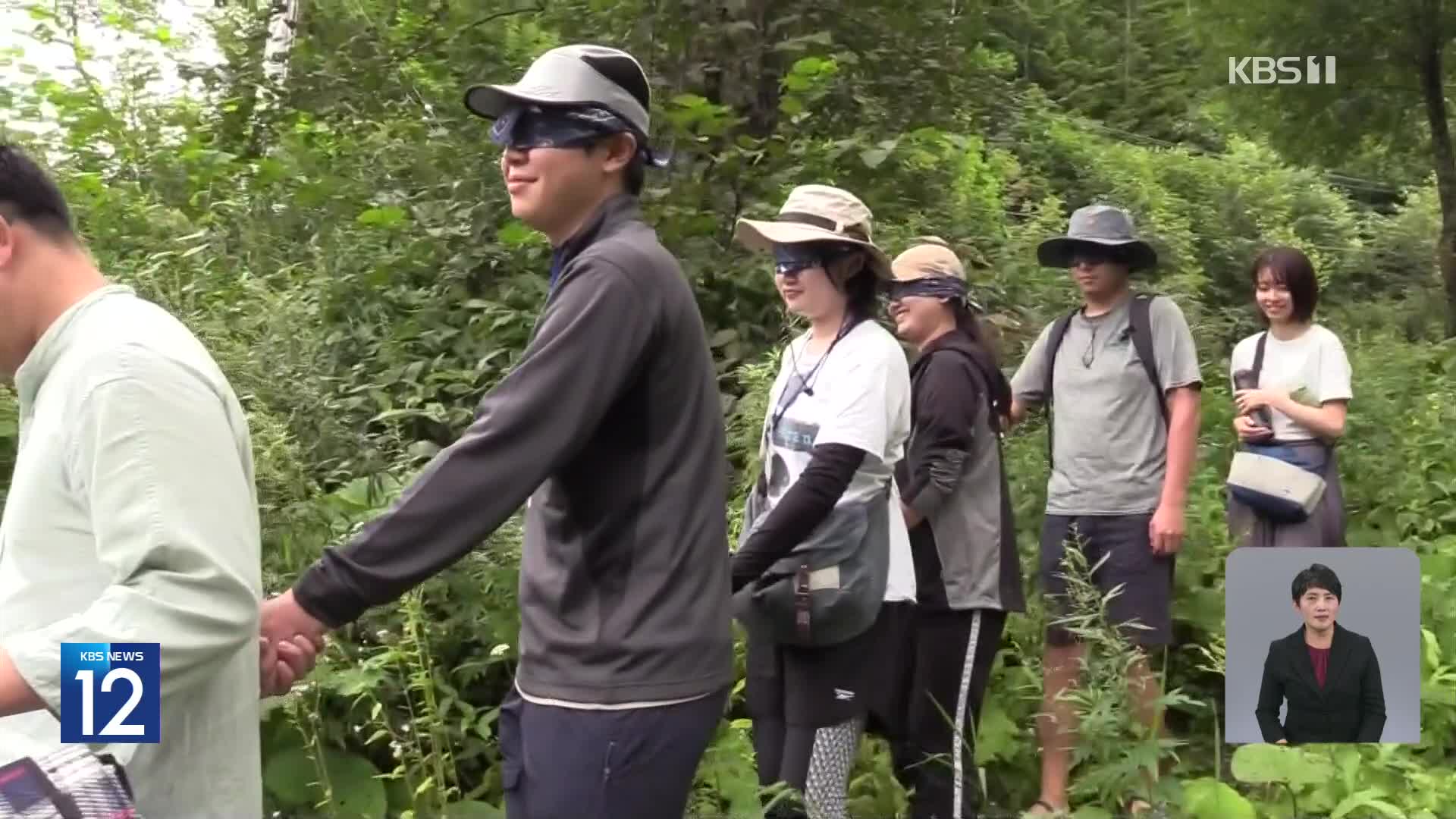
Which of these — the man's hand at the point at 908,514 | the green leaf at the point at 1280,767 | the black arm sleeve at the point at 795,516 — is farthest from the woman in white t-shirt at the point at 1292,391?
the black arm sleeve at the point at 795,516

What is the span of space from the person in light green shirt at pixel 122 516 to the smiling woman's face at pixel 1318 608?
121 inches

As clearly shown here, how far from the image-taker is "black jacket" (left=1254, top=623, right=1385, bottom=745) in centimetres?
370

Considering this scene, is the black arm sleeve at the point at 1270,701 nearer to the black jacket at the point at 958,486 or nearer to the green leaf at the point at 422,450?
the black jacket at the point at 958,486

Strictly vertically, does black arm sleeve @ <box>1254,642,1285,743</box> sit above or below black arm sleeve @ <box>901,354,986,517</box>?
below

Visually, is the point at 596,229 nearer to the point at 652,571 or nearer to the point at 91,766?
the point at 652,571

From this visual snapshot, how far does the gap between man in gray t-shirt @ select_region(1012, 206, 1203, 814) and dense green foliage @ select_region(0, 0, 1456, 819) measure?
249 mm

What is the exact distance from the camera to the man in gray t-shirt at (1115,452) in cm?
402

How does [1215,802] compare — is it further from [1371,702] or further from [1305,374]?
[1305,374]

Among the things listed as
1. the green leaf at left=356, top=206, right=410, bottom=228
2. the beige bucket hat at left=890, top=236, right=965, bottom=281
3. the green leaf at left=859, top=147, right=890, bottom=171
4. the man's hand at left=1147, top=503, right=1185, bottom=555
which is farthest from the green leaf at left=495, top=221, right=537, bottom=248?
the man's hand at left=1147, top=503, right=1185, bottom=555

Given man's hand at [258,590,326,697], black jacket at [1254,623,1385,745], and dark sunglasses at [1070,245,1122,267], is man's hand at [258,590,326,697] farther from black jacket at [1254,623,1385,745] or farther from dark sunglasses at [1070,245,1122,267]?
dark sunglasses at [1070,245,1122,267]

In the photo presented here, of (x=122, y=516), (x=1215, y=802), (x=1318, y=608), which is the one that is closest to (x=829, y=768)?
(x=1215, y=802)

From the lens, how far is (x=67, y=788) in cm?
146

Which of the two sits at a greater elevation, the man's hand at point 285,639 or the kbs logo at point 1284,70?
the kbs logo at point 1284,70

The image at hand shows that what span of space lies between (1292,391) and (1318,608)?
2.54 feet
